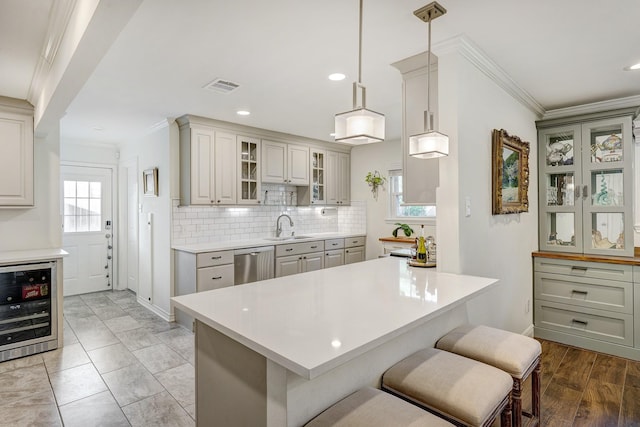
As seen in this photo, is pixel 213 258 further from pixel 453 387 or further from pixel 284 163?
pixel 453 387

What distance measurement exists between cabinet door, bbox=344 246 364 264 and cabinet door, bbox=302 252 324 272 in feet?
1.90

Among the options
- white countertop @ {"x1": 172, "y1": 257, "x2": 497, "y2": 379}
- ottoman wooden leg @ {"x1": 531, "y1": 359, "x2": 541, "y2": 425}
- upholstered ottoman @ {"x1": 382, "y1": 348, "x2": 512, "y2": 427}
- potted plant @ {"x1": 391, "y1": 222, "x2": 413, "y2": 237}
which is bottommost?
ottoman wooden leg @ {"x1": 531, "y1": 359, "x2": 541, "y2": 425}

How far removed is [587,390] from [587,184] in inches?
77.3

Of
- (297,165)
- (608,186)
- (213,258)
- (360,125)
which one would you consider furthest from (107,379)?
(608,186)

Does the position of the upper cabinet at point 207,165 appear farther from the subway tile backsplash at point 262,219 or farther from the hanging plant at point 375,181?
the hanging plant at point 375,181

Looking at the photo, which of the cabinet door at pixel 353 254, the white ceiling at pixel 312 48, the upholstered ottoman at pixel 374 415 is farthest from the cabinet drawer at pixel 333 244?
the upholstered ottoman at pixel 374 415

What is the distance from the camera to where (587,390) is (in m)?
2.60

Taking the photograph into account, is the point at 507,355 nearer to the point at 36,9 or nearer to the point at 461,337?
the point at 461,337

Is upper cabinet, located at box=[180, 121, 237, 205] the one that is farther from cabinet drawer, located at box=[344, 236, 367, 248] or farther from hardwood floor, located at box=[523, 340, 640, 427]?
hardwood floor, located at box=[523, 340, 640, 427]

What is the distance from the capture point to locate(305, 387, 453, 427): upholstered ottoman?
1.20m

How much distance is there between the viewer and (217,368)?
5.09ft

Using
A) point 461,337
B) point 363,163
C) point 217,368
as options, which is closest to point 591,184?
point 461,337

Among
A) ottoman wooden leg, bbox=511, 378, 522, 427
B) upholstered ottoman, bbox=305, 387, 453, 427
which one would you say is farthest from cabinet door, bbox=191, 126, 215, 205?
ottoman wooden leg, bbox=511, 378, 522, 427

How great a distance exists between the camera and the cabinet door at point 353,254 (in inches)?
220
